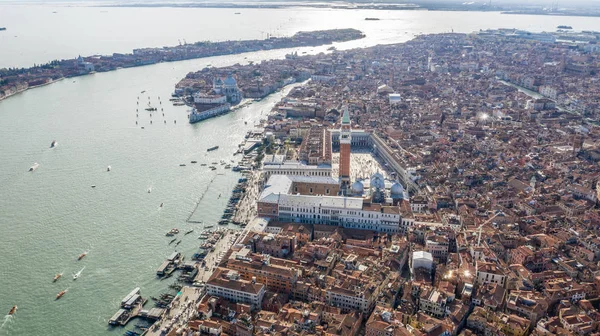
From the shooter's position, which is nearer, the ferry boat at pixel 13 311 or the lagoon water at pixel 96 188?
the ferry boat at pixel 13 311

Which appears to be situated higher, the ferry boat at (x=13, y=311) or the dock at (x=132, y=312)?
the ferry boat at (x=13, y=311)

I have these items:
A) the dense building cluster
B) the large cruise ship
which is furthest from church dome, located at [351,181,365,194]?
the large cruise ship

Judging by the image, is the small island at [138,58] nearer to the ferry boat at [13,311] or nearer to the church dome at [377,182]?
the ferry boat at [13,311]

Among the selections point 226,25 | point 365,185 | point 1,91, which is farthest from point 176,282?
point 226,25

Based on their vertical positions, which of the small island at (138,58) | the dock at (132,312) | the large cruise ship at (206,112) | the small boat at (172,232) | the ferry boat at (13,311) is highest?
the small island at (138,58)

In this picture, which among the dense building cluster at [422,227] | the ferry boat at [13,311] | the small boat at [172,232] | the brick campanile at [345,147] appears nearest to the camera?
the dense building cluster at [422,227]

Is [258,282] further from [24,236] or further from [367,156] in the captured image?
[367,156]

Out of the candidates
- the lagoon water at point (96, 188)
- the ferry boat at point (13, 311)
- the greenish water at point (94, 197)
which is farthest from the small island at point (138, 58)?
the ferry boat at point (13, 311)
